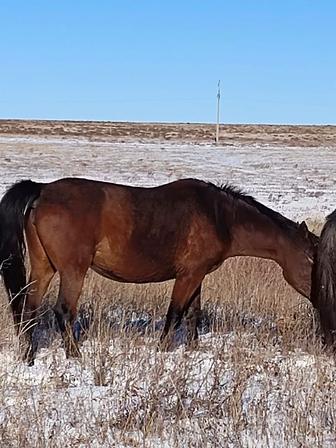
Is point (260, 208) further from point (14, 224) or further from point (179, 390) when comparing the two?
point (179, 390)

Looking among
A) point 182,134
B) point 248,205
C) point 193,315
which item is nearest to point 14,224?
point 193,315

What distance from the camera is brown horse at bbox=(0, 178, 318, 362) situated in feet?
19.9

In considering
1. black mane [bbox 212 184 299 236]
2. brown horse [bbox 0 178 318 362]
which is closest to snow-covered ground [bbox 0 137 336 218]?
black mane [bbox 212 184 299 236]

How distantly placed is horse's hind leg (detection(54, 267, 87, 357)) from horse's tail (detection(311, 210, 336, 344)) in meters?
1.92

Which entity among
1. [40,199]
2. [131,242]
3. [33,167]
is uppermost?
[40,199]

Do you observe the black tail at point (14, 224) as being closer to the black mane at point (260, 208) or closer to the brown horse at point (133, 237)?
the brown horse at point (133, 237)

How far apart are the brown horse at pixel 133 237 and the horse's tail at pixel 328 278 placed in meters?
0.43

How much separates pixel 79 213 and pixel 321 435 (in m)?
2.81

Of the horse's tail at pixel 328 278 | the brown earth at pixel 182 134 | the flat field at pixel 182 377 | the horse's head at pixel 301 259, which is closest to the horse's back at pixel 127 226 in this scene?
the flat field at pixel 182 377

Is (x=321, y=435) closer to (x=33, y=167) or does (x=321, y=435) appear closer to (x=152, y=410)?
(x=152, y=410)

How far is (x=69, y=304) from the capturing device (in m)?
6.17

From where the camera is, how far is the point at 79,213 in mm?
6105

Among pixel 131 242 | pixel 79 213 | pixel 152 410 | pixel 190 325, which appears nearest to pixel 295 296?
pixel 190 325

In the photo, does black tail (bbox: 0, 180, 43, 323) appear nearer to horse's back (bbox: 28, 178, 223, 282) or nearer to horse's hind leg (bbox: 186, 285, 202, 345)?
horse's back (bbox: 28, 178, 223, 282)
